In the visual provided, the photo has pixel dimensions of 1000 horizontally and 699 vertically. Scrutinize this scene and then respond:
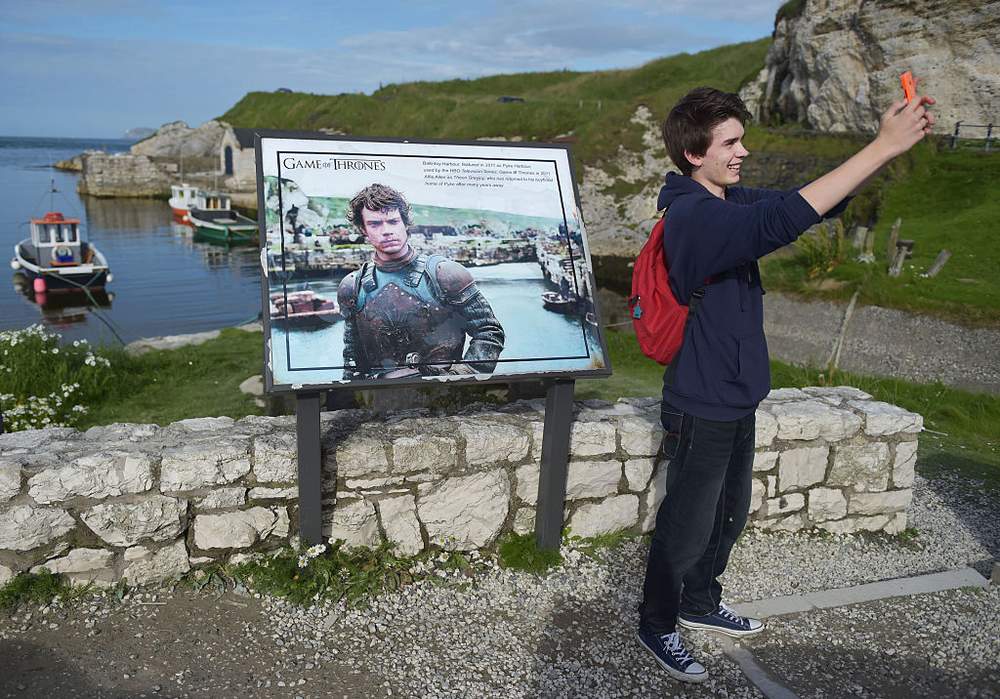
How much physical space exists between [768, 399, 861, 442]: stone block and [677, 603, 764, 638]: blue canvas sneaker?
1256 mm

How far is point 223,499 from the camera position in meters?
3.83

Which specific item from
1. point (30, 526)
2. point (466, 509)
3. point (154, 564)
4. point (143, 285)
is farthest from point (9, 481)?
point (143, 285)

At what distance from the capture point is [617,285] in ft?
71.9

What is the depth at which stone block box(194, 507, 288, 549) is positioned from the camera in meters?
3.83

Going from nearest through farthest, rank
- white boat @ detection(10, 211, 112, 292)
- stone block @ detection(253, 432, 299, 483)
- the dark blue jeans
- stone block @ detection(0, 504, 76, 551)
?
the dark blue jeans < stone block @ detection(0, 504, 76, 551) < stone block @ detection(253, 432, 299, 483) < white boat @ detection(10, 211, 112, 292)

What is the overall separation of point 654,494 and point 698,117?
233 centimetres

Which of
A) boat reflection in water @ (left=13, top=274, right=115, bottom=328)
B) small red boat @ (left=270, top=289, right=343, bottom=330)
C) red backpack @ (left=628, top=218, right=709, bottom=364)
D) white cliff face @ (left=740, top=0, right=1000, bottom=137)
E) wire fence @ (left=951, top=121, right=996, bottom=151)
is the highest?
white cliff face @ (left=740, top=0, right=1000, bottom=137)

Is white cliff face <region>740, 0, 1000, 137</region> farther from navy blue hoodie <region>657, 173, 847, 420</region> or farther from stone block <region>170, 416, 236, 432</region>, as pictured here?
stone block <region>170, 416, 236, 432</region>

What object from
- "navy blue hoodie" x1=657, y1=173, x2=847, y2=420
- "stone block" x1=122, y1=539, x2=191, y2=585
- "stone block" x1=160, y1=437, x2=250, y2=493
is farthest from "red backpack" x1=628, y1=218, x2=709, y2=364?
"stone block" x1=122, y1=539, x2=191, y2=585

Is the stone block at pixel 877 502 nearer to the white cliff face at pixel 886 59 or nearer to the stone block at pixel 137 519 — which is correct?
the stone block at pixel 137 519

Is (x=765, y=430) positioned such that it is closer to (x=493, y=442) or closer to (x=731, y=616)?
(x=731, y=616)

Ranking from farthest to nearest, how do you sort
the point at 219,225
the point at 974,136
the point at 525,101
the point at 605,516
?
the point at 525,101, the point at 219,225, the point at 974,136, the point at 605,516

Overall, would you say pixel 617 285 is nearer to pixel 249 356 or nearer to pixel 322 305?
pixel 249 356

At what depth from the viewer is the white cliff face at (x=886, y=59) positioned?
2458 cm
